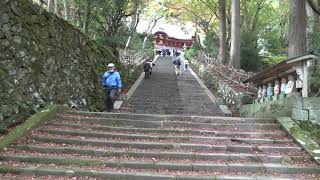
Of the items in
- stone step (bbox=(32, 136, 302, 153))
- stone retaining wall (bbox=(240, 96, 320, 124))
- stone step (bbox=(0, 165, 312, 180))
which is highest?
stone retaining wall (bbox=(240, 96, 320, 124))

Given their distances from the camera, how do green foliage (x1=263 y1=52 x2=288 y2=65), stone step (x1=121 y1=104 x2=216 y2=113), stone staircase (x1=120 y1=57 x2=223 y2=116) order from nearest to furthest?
stone staircase (x1=120 y1=57 x2=223 y2=116) < stone step (x1=121 y1=104 x2=216 y2=113) < green foliage (x1=263 y1=52 x2=288 y2=65)

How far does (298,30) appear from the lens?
468 inches

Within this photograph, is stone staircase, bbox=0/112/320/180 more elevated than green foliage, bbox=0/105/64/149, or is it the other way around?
green foliage, bbox=0/105/64/149

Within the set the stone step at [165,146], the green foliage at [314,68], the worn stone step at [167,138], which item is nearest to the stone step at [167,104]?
the green foliage at [314,68]

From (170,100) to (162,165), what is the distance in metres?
9.61

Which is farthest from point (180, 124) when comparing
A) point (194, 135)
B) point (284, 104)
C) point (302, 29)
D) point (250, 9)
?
point (250, 9)

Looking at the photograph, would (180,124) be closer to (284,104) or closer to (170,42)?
(284,104)

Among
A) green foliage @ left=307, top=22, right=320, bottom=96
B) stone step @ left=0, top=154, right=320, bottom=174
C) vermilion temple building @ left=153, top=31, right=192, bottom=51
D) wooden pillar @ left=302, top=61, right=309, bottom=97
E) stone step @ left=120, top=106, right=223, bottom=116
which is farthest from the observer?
vermilion temple building @ left=153, top=31, right=192, bottom=51

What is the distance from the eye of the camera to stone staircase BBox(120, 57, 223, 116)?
46.2 feet

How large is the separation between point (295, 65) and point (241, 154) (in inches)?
108

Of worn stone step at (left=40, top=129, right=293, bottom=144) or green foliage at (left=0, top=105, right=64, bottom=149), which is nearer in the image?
green foliage at (left=0, top=105, right=64, bottom=149)

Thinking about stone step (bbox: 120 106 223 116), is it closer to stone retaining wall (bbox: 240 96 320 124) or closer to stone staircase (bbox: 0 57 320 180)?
stone retaining wall (bbox: 240 96 320 124)

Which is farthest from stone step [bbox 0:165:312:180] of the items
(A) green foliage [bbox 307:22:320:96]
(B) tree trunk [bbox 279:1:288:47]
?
(B) tree trunk [bbox 279:1:288:47]

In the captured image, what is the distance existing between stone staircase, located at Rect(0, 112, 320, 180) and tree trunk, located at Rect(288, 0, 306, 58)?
343 cm
